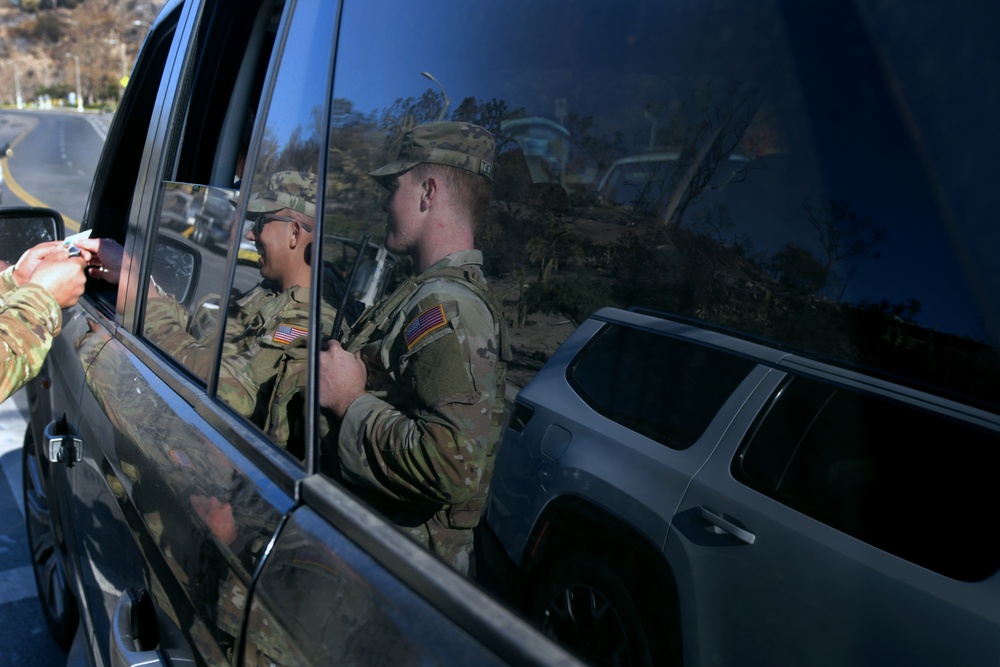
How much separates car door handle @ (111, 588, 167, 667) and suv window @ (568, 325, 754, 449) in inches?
38.8

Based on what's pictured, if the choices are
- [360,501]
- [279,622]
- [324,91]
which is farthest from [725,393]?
[324,91]

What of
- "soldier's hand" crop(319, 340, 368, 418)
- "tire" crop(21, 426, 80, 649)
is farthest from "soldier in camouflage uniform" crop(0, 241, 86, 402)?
"soldier's hand" crop(319, 340, 368, 418)

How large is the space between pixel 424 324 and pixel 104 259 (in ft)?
6.20

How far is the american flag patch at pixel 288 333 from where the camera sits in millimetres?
1171

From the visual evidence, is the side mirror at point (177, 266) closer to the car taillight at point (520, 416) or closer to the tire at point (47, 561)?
the car taillight at point (520, 416)

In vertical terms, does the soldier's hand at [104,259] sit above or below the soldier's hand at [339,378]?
below

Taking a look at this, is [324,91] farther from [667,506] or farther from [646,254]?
[667,506]

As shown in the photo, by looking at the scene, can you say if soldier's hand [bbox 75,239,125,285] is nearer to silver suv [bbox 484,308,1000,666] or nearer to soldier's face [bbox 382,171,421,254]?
soldier's face [bbox 382,171,421,254]

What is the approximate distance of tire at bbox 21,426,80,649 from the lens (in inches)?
107

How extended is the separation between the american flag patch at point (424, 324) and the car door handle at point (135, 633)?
810 millimetres

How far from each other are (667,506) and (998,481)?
0.27 m

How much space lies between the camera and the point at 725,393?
797 millimetres

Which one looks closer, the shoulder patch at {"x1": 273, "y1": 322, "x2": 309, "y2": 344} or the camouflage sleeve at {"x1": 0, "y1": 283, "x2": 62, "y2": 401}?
the shoulder patch at {"x1": 273, "y1": 322, "x2": 309, "y2": 344}

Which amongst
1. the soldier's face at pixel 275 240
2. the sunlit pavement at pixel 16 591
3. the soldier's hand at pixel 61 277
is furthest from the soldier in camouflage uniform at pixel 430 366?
the sunlit pavement at pixel 16 591
